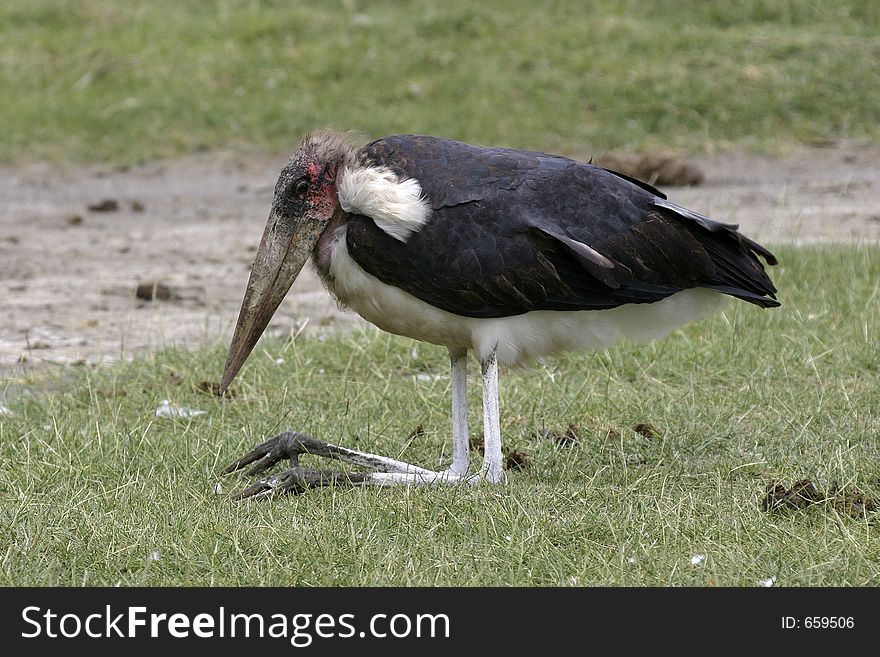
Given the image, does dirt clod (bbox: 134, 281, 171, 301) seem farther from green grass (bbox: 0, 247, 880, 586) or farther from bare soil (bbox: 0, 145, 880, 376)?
green grass (bbox: 0, 247, 880, 586)

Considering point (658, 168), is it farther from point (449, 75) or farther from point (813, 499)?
point (813, 499)

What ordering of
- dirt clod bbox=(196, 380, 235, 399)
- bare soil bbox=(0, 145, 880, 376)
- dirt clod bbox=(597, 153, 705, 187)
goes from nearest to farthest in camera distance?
1. dirt clod bbox=(196, 380, 235, 399)
2. bare soil bbox=(0, 145, 880, 376)
3. dirt clod bbox=(597, 153, 705, 187)

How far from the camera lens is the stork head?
411 centimetres

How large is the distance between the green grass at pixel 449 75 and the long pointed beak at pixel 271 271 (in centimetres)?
554

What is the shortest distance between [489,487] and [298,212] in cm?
98

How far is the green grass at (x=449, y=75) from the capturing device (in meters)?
9.91

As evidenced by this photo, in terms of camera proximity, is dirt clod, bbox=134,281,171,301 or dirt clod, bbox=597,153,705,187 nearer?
dirt clod, bbox=134,281,171,301

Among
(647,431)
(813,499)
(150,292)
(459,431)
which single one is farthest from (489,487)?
(150,292)

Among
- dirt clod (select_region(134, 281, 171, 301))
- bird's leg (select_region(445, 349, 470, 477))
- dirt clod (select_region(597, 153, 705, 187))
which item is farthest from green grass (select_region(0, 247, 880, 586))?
dirt clod (select_region(597, 153, 705, 187))

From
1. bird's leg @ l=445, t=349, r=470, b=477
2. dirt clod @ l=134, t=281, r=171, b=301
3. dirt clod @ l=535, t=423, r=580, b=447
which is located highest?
bird's leg @ l=445, t=349, r=470, b=477

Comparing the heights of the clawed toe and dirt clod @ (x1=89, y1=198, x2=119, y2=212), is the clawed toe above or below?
above

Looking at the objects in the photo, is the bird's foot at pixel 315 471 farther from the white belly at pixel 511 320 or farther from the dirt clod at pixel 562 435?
the dirt clod at pixel 562 435
